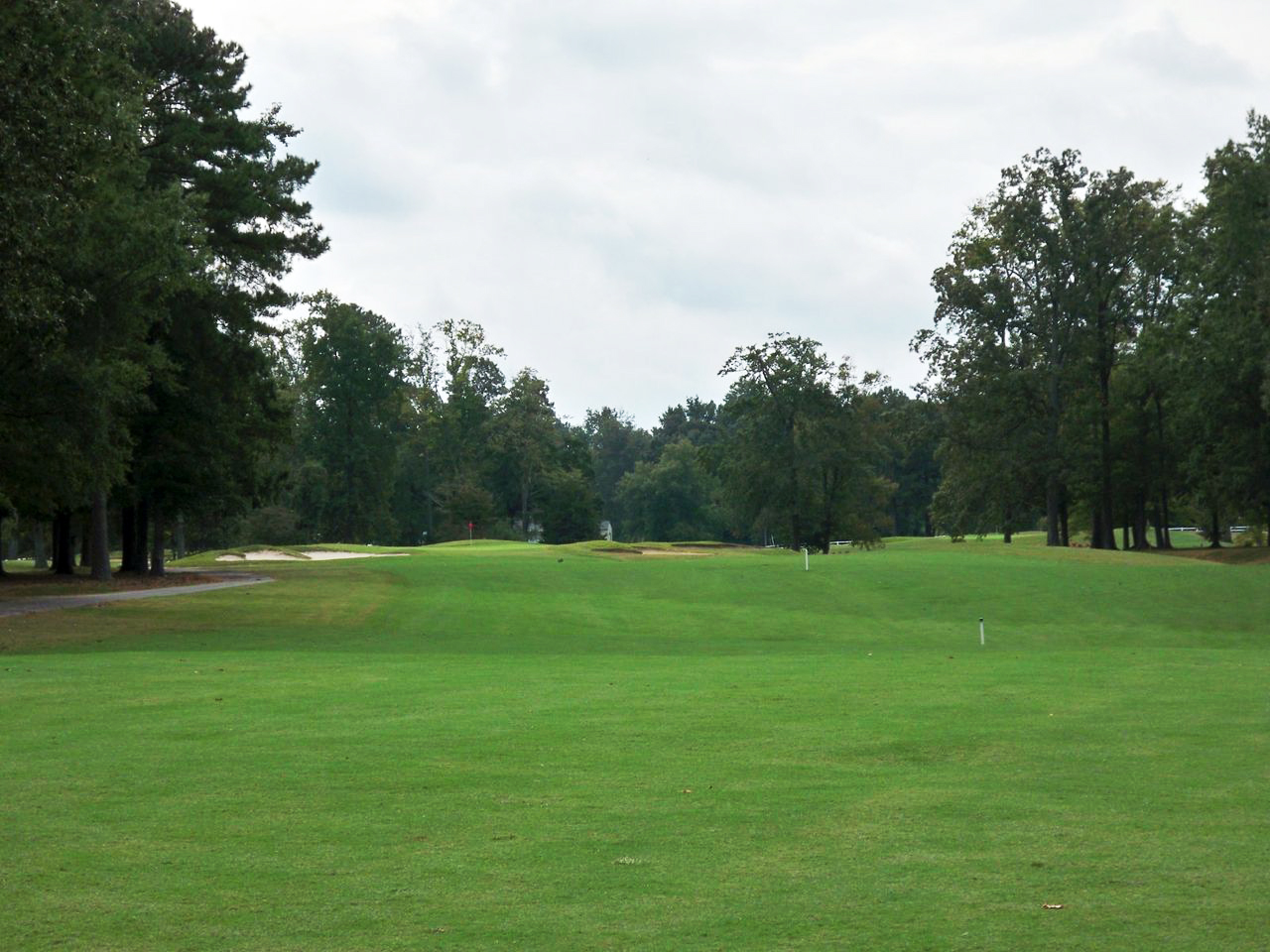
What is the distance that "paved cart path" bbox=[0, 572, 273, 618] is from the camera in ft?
99.6

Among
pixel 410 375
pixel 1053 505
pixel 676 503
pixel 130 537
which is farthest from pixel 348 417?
pixel 1053 505

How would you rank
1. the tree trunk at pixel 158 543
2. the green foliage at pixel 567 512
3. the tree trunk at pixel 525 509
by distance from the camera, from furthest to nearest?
the tree trunk at pixel 525 509
the green foliage at pixel 567 512
the tree trunk at pixel 158 543

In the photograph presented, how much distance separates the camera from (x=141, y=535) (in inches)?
1847

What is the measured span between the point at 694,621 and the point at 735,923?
25305mm

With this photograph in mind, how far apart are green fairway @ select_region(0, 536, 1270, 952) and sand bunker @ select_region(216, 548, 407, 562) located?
37074 millimetres

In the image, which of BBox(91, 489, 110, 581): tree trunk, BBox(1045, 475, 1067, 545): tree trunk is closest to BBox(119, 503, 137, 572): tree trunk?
BBox(91, 489, 110, 581): tree trunk

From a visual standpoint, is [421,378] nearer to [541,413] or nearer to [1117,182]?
[541,413]

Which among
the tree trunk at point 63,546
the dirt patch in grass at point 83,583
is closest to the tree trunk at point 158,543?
the dirt patch in grass at point 83,583

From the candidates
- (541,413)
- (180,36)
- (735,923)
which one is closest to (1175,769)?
(735,923)

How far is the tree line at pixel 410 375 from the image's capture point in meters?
29.9

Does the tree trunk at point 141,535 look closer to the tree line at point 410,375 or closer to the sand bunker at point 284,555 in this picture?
the tree line at point 410,375

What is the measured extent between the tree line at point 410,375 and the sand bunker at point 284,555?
296cm

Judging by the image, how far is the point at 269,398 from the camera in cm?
4834

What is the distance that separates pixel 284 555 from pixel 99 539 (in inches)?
786
